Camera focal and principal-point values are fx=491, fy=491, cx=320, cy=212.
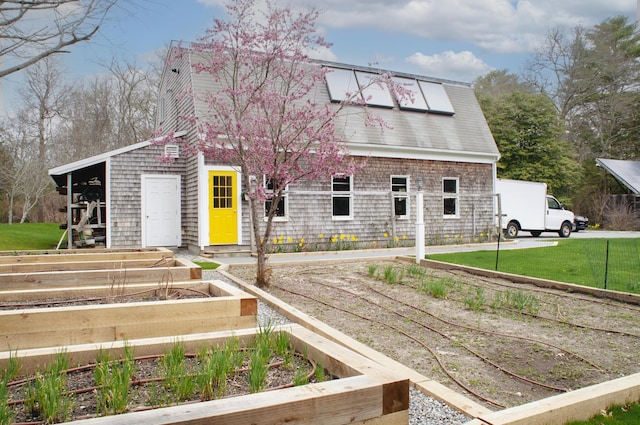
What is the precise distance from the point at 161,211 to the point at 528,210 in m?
15.0

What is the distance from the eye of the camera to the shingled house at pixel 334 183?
529 inches

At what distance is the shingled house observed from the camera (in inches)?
529

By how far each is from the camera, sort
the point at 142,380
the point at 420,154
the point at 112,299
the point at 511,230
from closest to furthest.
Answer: the point at 142,380 → the point at 112,299 → the point at 420,154 → the point at 511,230

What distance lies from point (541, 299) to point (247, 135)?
16.6 feet

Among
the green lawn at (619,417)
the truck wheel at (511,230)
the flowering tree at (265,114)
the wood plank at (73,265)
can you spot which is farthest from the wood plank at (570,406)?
the truck wheel at (511,230)

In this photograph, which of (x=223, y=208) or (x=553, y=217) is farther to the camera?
(x=553, y=217)

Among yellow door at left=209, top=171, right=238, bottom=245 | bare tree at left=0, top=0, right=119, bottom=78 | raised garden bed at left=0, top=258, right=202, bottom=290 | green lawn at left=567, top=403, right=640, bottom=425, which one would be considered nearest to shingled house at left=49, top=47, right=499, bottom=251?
yellow door at left=209, top=171, right=238, bottom=245

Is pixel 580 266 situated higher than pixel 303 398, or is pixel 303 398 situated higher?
pixel 303 398

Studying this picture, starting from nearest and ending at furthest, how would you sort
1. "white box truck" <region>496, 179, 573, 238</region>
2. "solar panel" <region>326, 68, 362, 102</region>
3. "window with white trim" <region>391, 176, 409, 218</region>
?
"solar panel" <region>326, 68, 362, 102</region> < "window with white trim" <region>391, 176, 409, 218</region> < "white box truck" <region>496, 179, 573, 238</region>

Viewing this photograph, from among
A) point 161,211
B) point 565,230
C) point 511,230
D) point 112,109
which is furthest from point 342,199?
point 112,109

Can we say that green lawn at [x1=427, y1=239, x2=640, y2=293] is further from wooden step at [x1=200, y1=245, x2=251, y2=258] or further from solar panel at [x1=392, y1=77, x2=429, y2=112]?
solar panel at [x1=392, y1=77, x2=429, y2=112]

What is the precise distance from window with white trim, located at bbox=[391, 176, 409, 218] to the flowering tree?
25.7 ft

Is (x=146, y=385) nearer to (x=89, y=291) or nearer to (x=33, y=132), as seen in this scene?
(x=89, y=291)

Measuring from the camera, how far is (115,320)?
3443mm
